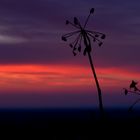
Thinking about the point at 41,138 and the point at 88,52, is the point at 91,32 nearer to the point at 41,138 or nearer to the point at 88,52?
the point at 88,52

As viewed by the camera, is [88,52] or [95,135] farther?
[95,135]

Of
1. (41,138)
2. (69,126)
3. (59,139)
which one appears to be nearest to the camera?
(59,139)

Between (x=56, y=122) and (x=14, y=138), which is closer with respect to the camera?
(x=14, y=138)

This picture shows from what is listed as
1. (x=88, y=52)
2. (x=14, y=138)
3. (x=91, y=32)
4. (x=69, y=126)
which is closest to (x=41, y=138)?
(x=14, y=138)

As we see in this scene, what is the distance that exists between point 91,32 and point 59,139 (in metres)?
2.06

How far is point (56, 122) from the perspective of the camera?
1444 cm

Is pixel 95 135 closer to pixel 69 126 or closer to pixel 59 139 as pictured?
pixel 59 139

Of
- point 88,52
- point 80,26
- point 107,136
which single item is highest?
point 80,26

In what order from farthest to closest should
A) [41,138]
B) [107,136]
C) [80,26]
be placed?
[41,138] → [107,136] → [80,26]

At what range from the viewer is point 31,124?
1520 cm

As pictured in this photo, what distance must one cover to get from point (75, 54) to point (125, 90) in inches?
36.4

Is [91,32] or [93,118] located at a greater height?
[91,32]

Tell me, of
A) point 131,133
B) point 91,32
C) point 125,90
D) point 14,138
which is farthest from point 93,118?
point 125,90

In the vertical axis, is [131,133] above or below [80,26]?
below
